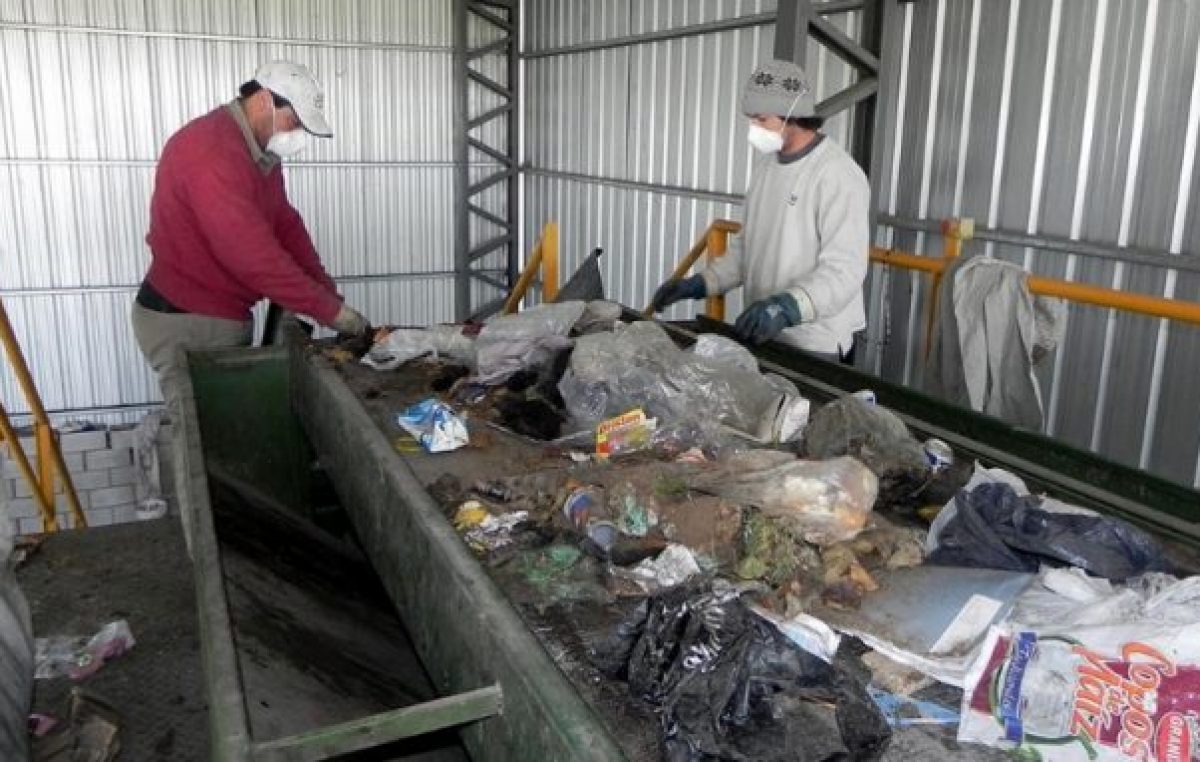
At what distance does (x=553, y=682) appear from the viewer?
1.27 m

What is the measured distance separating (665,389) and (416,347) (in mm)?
1101

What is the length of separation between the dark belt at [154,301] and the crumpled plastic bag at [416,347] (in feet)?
3.57

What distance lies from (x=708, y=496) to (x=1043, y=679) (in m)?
0.71

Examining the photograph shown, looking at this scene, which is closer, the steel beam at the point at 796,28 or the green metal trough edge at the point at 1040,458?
the green metal trough edge at the point at 1040,458

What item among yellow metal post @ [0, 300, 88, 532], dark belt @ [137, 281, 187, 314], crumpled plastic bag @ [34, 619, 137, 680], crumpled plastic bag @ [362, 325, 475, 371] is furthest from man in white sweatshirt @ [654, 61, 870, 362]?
yellow metal post @ [0, 300, 88, 532]

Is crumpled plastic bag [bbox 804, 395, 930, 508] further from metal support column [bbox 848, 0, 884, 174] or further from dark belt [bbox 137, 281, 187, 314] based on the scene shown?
metal support column [bbox 848, 0, 884, 174]

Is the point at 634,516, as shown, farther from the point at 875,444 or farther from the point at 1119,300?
the point at 1119,300

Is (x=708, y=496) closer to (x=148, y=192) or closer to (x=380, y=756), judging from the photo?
(x=380, y=756)

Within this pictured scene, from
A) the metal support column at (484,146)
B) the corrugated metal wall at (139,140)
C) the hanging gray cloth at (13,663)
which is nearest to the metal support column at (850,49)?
the hanging gray cloth at (13,663)

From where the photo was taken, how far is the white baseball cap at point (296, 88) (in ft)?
11.5

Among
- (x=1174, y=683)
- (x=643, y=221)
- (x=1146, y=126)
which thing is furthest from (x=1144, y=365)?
(x=643, y=221)

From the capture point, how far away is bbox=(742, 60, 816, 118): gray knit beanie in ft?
10.7

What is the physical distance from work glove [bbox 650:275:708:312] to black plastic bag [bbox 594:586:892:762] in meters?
2.60

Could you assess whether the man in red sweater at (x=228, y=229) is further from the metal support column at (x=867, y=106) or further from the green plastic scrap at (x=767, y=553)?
the metal support column at (x=867, y=106)
